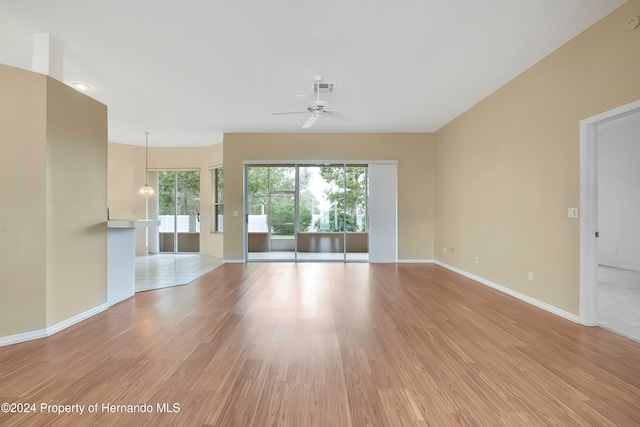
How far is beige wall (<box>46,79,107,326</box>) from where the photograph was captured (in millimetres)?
2904

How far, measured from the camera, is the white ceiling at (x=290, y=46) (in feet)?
8.99

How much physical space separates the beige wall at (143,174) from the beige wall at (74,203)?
177 inches

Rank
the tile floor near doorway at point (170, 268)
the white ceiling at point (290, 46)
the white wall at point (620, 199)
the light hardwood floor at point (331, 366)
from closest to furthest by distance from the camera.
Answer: the light hardwood floor at point (331, 366), the white ceiling at point (290, 46), the tile floor near doorway at point (170, 268), the white wall at point (620, 199)

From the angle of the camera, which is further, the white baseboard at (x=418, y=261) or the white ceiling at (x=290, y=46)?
the white baseboard at (x=418, y=261)

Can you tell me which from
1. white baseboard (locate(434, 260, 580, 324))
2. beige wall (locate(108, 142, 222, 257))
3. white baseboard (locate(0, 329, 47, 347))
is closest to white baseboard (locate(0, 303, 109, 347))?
white baseboard (locate(0, 329, 47, 347))

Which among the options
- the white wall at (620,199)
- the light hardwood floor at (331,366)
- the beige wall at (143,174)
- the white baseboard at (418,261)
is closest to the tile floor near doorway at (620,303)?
the light hardwood floor at (331,366)

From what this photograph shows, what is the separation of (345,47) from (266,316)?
3.20 metres

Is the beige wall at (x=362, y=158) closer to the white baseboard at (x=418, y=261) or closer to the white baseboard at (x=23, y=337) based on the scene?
the white baseboard at (x=418, y=261)

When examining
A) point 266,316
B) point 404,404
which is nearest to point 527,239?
point 404,404

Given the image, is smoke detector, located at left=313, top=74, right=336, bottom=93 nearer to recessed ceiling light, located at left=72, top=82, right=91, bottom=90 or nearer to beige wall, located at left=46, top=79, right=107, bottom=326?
beige wall, located at left=46, top=79, right=107, bottom=326

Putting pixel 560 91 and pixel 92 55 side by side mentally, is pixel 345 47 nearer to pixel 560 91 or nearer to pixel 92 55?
pixel 560 91

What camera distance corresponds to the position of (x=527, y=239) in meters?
3.86

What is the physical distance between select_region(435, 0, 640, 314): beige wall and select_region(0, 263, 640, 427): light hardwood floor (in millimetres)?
733

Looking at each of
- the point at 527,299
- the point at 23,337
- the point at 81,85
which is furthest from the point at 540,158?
the point at 81,85
